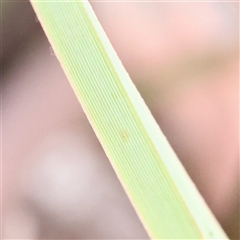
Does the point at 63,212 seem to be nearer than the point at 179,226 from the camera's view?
No

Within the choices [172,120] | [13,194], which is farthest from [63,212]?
[172,120]

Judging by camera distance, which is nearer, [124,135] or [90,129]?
[124,135]

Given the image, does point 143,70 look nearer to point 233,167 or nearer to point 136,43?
point 136,43

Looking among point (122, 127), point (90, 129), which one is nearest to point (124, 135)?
point (122, 127)

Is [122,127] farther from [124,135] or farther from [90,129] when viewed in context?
[90,129]
